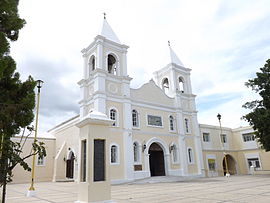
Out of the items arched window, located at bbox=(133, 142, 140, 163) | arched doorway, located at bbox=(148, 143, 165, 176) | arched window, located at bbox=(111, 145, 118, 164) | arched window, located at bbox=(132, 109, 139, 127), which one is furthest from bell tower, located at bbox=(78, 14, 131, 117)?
arched doorway, located at bbox=(148, 143, 165, 176)

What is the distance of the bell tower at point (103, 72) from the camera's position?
65.7 feet

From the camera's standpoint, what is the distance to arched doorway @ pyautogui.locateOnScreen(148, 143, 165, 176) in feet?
76.4

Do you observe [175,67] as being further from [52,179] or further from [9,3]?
[9,3]

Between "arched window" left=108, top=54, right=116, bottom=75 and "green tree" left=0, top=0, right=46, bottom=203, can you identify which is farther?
"arched window" left=108, top=54, right=116, bottom=75

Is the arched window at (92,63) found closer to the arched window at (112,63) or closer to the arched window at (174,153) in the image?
the arched window at (112,63)

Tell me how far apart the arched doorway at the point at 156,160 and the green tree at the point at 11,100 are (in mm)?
17974

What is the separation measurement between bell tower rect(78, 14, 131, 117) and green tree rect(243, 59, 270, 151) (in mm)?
12295

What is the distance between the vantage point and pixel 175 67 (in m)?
27.6

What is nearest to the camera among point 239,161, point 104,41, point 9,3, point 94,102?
point 9,3

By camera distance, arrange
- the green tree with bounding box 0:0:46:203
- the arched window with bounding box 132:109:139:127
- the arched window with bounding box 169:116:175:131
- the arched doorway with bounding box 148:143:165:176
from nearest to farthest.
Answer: the green tree with bounding box 0:0:46:203 → the arched window with bounding box 132:109:139:127 → the arched doorway with bounding box 148:143:165:176 → the arched window with bounding box 169:116:175:131

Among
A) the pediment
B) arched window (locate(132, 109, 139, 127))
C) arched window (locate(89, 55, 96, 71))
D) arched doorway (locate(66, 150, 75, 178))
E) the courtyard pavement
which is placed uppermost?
arched window (locate(89, 55, 96, 71))

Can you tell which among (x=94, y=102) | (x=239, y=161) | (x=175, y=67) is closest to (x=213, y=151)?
(x=239, y=161)

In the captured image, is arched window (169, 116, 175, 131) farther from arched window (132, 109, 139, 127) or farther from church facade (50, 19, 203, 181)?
arched window (132, 109, 139, 127)

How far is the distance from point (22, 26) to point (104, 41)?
16.1 m
